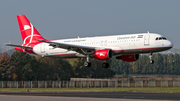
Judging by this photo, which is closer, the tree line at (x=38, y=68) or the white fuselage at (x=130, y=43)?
the white fuselage at (x=130, y=43)

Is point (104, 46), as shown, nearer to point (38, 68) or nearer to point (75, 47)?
point (75, 47)

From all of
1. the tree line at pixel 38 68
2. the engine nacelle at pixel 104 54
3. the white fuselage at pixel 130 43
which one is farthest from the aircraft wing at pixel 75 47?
the tree line at pixel 38 68

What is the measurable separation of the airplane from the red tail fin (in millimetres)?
1297

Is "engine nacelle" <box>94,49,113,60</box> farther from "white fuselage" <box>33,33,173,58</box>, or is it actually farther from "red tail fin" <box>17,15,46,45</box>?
"red tail fin" <box>17,15,46,45</box>

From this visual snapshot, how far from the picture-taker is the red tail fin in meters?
71.8

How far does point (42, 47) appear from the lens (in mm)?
67125

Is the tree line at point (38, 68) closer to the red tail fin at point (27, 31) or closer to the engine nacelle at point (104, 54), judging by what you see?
the red tail fin at point (27, 31)

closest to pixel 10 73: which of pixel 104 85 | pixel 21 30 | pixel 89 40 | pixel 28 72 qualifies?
pixel 28 72

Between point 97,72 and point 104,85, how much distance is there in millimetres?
76135

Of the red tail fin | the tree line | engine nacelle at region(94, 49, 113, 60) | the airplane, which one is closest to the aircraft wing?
the airplane

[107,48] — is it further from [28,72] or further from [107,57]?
[28,72]

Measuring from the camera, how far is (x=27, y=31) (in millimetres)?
72812

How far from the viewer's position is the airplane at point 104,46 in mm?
56438

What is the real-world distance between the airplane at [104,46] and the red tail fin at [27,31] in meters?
1.30
